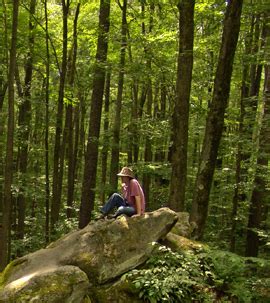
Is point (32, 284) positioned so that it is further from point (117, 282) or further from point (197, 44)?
point (197, 44)

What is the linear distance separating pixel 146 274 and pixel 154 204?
10.9 meters

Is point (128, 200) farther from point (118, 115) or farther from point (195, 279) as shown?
point (118, 115)

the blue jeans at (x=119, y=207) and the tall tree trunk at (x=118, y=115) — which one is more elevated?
the tall tree trunk at (x=118, y=115)

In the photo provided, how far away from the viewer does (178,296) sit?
5488mm

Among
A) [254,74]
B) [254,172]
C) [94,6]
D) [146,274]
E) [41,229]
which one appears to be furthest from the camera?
[41,229]

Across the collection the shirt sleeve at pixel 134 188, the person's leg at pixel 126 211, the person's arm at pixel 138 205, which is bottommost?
the person's leg at pixel 126 211

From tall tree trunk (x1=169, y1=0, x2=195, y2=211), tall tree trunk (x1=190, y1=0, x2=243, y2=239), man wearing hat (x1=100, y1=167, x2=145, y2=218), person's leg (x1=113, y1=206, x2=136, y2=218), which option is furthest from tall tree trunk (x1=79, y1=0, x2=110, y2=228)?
person's leg (x1=113, y1=206, x2=136, y2=218)

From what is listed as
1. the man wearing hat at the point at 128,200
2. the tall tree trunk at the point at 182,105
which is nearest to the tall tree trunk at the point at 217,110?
the tall tree trunk at the point at 182,105

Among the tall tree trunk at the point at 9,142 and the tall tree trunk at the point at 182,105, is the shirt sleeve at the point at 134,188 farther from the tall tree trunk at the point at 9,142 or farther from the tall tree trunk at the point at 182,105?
the tall tree trunk at the point at 9,142

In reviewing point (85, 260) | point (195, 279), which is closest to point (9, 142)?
point (85, 260)

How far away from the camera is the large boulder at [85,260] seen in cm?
499

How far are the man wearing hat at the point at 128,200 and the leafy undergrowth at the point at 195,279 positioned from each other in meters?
0.89

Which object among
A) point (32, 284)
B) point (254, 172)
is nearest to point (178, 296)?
point (32, 284)

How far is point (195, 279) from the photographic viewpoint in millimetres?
5887
